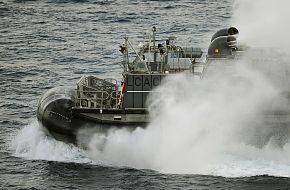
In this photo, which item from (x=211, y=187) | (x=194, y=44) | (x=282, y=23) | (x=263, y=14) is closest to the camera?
(x=211, y=187)

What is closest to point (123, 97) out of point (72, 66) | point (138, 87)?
point (138, 87)

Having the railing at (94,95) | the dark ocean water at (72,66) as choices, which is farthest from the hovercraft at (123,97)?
the dark ocean water at (72,66)

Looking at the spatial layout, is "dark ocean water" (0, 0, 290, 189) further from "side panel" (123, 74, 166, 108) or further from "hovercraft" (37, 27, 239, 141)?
"side panel" (123, 74, 166, 108)

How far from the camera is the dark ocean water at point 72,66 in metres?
29.8

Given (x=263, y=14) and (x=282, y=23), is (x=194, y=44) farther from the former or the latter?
(x=282, y=23)

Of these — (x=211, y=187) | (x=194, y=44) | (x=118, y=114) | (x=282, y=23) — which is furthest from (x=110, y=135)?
(x=194, y=44)

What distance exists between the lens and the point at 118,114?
3120 cm

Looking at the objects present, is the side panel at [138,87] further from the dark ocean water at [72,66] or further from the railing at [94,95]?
the dark ocean water at [72,66]

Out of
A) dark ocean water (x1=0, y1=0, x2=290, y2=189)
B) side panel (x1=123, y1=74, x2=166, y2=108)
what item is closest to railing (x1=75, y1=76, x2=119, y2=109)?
side panel (x1=123, y1=74, x2=166, y2=108)

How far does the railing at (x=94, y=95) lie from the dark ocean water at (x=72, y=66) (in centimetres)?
204

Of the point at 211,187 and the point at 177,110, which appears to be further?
the point at 177,110

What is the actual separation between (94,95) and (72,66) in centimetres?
1736

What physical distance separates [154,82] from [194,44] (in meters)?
22.1

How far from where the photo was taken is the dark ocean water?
2978 cm
